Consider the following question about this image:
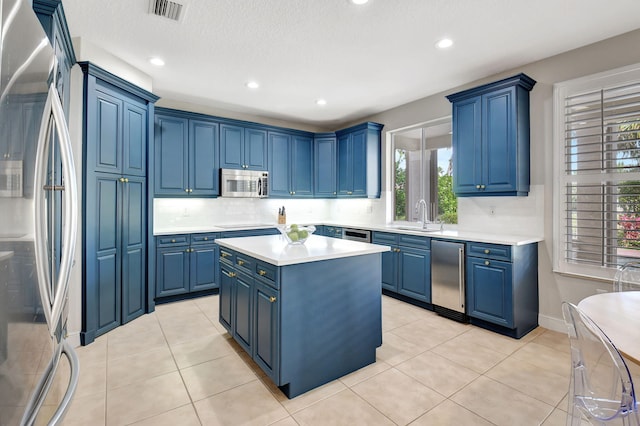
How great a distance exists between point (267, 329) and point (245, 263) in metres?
0.56

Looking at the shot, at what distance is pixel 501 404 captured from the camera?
2.00 m

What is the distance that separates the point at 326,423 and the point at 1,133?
1.93 metres

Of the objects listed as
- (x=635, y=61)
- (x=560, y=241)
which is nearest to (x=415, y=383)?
(x=560, y=241)

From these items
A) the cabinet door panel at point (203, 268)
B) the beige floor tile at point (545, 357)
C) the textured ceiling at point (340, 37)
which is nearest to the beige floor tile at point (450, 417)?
the beige floor tile at point (545, 357)

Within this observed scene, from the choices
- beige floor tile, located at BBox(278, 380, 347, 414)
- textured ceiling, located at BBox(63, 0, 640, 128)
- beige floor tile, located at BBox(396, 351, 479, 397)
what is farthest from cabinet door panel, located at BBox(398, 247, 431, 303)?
textured ceiling, located at BBox(63, 0, 640, 128)

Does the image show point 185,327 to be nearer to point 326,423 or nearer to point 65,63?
point 326,423

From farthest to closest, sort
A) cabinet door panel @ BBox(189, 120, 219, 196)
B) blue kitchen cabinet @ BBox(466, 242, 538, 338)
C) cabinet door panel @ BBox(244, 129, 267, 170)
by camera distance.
Result: 1. cabinet door panel @ BBox(244, 129, 267, 170)
2. cabinet door panel @ BBox(189, 120, 219, 196)
3. blue kitchen cabinet @ BBox(466, 242, 538, 338)

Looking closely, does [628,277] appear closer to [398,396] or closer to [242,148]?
[398,396]

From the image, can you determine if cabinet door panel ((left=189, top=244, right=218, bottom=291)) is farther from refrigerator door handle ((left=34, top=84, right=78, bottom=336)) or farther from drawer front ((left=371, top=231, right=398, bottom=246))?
refrigerator door handle ((left=34, top=84, right=78, bottom=336))

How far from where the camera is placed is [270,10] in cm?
245

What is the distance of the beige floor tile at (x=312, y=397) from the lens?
6.49 feet

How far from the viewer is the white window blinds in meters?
2.71

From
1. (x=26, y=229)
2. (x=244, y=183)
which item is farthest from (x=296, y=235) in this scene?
(x=244, y=183)

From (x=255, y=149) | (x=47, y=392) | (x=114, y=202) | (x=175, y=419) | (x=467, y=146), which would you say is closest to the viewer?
(x=47, y=392)
